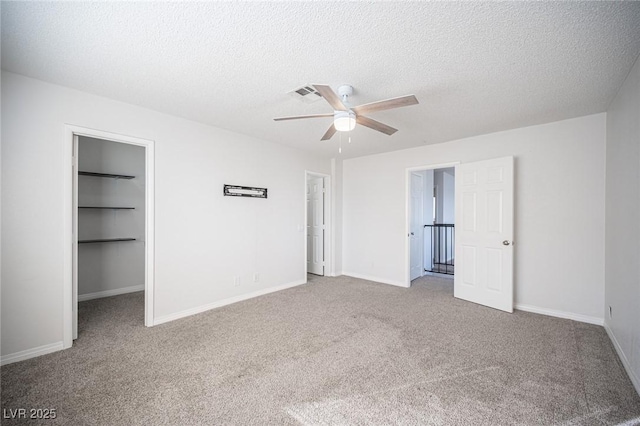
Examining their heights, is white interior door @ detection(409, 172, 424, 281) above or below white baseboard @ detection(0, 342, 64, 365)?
above

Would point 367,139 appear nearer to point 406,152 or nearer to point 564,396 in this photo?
point 406,152

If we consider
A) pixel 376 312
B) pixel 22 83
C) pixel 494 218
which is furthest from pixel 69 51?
pixel 494 218

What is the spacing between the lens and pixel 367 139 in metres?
4.39

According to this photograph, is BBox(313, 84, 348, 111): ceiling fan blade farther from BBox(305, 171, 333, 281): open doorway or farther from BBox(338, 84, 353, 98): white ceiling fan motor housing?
BBox(305, 171, 333, 281): open doorway

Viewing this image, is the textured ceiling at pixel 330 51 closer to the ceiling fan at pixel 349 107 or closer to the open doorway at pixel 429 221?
the ceiling fan at pixel 349 107

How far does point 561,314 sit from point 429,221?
3.47 metres

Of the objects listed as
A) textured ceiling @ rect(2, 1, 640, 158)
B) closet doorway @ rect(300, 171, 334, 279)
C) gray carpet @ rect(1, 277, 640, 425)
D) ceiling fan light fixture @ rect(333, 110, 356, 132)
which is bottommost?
gray carpet @ rect(1, 277, 640, 425)

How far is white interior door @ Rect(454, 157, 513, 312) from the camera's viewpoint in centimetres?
379

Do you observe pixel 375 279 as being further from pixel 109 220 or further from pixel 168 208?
pixel 109 220

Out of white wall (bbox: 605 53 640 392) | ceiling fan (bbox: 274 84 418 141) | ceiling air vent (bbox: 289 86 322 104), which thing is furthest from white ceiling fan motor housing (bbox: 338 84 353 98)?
white wall (bbox: 605 53 640 392)

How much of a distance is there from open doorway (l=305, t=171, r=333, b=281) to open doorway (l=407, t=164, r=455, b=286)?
1605mm

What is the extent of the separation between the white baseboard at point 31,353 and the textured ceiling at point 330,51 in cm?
245

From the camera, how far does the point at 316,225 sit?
234 inches

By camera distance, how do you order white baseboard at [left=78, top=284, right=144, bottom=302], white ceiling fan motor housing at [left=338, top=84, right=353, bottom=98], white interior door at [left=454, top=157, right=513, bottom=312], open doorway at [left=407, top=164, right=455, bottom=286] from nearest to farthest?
white ceiling fan motor housing at [left=338, top=84, right=353, bottom=98] < white interior door at [left=454, top=157, right=513, bottom=312] < white baseboard at [left=78, top=284, right=144, bottom=302] < open doorway at [left=407, top=164, right=455, bottom=286]
